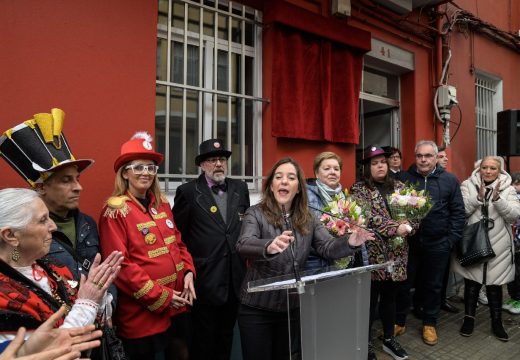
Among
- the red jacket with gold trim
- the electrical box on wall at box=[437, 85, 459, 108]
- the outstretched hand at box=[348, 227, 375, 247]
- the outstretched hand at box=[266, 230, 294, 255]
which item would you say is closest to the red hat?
the red jacket with gold trim

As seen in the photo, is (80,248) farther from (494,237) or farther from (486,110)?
(486,110)

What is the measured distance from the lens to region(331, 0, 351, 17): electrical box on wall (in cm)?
461

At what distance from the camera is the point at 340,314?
5.79ft

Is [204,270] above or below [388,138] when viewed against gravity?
below

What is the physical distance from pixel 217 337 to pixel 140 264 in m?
1.14

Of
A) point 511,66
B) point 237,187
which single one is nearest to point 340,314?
point 237,187

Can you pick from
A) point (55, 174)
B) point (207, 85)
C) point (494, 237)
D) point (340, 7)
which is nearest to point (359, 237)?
point (55, 174)

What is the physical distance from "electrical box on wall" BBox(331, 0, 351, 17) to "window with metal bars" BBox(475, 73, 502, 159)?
4.17 meters

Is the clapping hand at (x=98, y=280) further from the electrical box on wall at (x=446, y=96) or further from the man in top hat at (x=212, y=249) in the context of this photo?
the electrical box on wall at (x=446, y=96)

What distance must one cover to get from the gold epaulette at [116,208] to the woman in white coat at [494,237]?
3887mm

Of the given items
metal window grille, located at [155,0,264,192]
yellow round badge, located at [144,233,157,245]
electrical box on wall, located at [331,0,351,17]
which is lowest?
yellow round badge, located at [144,233,157,245]

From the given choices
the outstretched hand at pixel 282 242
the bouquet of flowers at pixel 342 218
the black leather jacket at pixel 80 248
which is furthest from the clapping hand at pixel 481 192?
the black leather jacket at pixel 80 248

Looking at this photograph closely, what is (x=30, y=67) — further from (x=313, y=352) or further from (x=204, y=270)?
(x=313, y=352)

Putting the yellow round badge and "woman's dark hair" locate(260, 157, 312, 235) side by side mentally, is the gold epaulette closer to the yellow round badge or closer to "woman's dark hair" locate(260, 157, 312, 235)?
the yellow round badge
